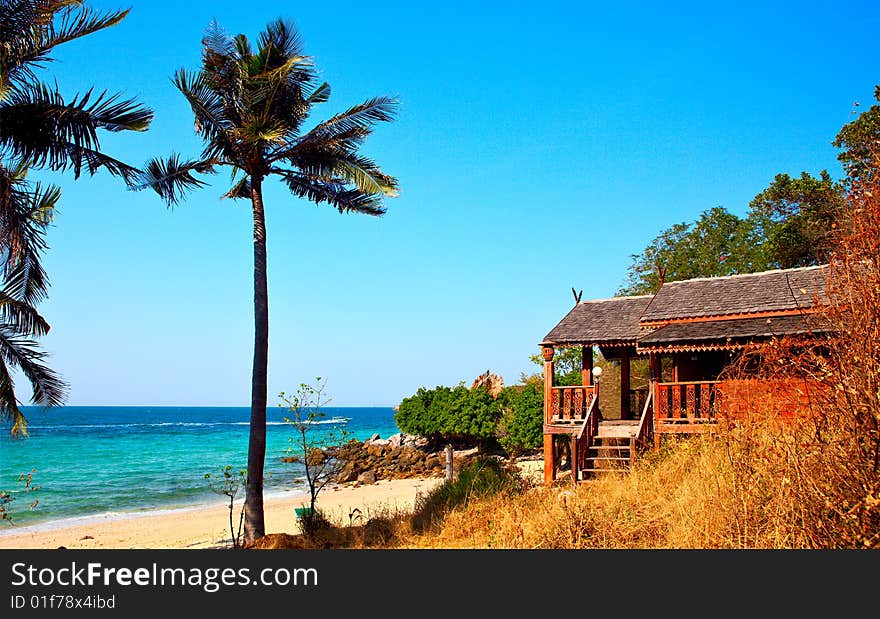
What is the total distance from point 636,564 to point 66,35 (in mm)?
11949

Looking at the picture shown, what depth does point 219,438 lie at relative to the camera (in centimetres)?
8762

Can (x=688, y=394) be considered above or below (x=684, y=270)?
below

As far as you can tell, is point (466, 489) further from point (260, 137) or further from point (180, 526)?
point (180, 526)

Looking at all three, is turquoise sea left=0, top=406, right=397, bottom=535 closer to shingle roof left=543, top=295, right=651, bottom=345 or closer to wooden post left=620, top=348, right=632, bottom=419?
shingle roof left=543, top=295, right=651, bottom=345

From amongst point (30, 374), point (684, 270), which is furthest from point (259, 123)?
point (684, 270)

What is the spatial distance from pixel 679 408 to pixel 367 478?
74.1 ft

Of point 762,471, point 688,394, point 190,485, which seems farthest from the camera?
point 190,485

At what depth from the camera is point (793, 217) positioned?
32.1 m

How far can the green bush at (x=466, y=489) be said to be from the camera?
12828mm

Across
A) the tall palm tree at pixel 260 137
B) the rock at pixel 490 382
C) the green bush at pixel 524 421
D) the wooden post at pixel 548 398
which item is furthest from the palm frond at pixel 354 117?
the rock at pixel 490 382

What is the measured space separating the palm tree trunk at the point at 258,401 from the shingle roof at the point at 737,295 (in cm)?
1042

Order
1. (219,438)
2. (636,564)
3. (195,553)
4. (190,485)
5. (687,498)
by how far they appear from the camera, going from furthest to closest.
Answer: (219,438), (190,485), (687,498), (195,553), (636,564)

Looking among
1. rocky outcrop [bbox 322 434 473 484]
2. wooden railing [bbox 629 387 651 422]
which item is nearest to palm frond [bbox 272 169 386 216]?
wooden railing [bbox 629 387 651 422]

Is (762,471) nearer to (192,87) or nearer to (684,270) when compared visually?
(192,87)
